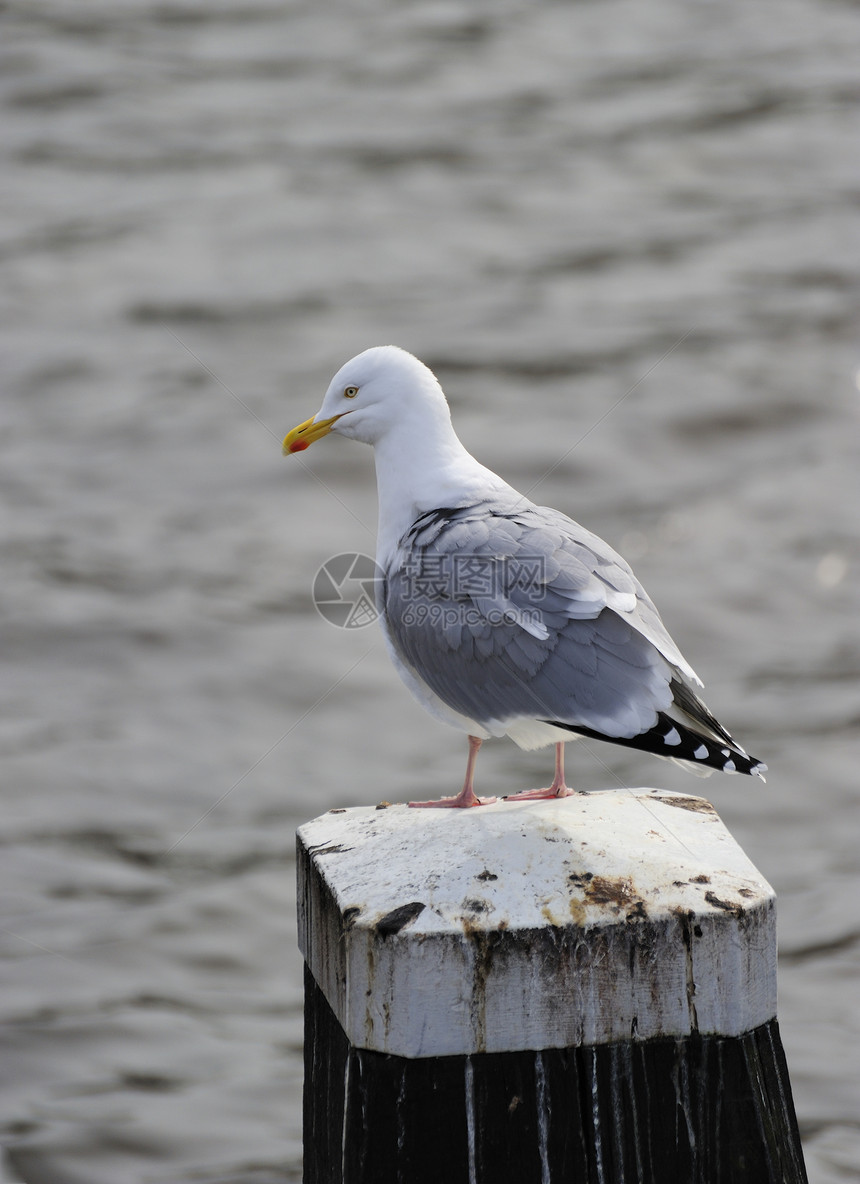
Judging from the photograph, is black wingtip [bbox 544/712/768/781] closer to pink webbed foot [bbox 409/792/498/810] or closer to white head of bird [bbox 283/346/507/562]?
pink webbed foot [bbox 409/792/498/810]

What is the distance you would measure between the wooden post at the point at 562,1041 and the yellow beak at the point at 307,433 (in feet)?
5.66

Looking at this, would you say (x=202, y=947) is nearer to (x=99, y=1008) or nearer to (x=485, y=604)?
(x=99, y=1008)

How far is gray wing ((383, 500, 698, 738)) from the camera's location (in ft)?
9.62

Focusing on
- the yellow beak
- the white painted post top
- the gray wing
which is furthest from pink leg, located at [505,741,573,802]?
the yellow beak

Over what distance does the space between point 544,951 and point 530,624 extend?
100 centimetres

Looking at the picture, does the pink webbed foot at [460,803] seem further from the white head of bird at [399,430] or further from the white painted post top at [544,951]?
the white head of bird at [399,430]

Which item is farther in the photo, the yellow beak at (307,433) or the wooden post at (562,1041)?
the yellow beak at (307,433)

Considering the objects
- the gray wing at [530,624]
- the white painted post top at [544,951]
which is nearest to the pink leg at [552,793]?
the gray wing at [530,624]

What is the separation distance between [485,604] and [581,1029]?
3.77 feet

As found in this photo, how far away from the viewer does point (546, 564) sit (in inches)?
119

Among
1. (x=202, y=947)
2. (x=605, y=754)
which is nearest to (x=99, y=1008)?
(x=202, y=947)

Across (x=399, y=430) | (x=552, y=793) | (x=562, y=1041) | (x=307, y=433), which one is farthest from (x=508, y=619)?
(x=562, y=1041)

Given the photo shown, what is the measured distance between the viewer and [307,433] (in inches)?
147

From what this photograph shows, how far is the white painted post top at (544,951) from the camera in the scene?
2.14m
